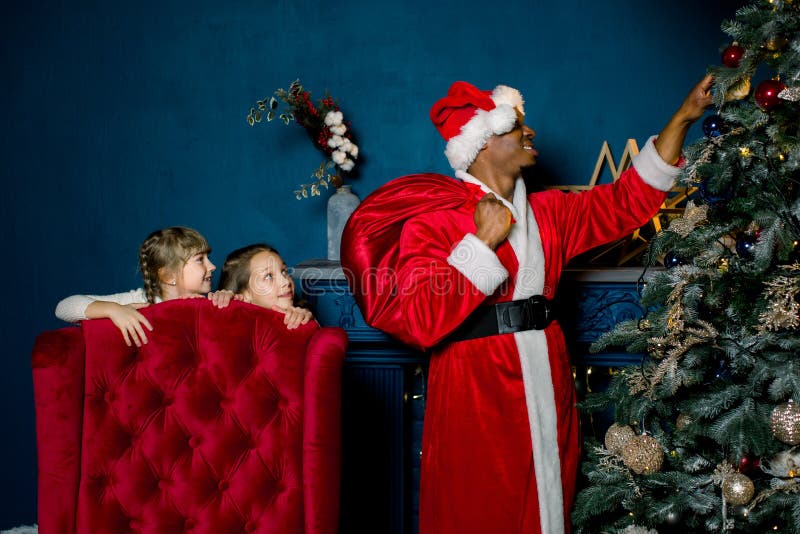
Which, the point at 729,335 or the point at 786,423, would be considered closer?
the point at 786,423

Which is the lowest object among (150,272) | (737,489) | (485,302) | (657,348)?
(737,489)

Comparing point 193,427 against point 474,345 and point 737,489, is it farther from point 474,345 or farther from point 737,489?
point 737,489

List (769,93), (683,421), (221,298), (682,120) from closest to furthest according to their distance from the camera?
(769,93), (683,421), (221,298), (682,120)

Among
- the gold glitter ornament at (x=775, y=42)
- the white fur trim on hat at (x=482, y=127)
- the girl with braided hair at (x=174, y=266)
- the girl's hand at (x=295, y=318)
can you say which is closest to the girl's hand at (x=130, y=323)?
the girl's hand at (x=295, y=318)

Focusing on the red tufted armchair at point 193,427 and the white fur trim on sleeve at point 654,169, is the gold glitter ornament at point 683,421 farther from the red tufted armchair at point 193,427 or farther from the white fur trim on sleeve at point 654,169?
the red tufted armchair at point 193,427

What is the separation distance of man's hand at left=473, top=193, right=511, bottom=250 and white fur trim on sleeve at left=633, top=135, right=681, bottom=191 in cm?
49

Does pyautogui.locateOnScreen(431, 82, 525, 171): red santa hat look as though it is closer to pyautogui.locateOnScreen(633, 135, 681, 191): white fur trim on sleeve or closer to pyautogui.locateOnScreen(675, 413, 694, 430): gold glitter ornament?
pyautogui.locateOnScreen(633, 135, 681, 191): white fur trim on sleeve

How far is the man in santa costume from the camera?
1894 mm

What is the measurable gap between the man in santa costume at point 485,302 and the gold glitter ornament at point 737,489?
1.50ft

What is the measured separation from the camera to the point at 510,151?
2.05 meters

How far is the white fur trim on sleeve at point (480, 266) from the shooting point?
6.03ft

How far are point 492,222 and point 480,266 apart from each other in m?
0.14

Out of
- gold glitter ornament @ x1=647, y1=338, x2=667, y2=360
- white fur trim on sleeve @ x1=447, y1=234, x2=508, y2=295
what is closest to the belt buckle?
white fur trim on sleeve @ x1=447, y1=234, x2=508, y2=295

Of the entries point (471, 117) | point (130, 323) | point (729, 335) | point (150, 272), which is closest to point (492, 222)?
point (471, 117)
